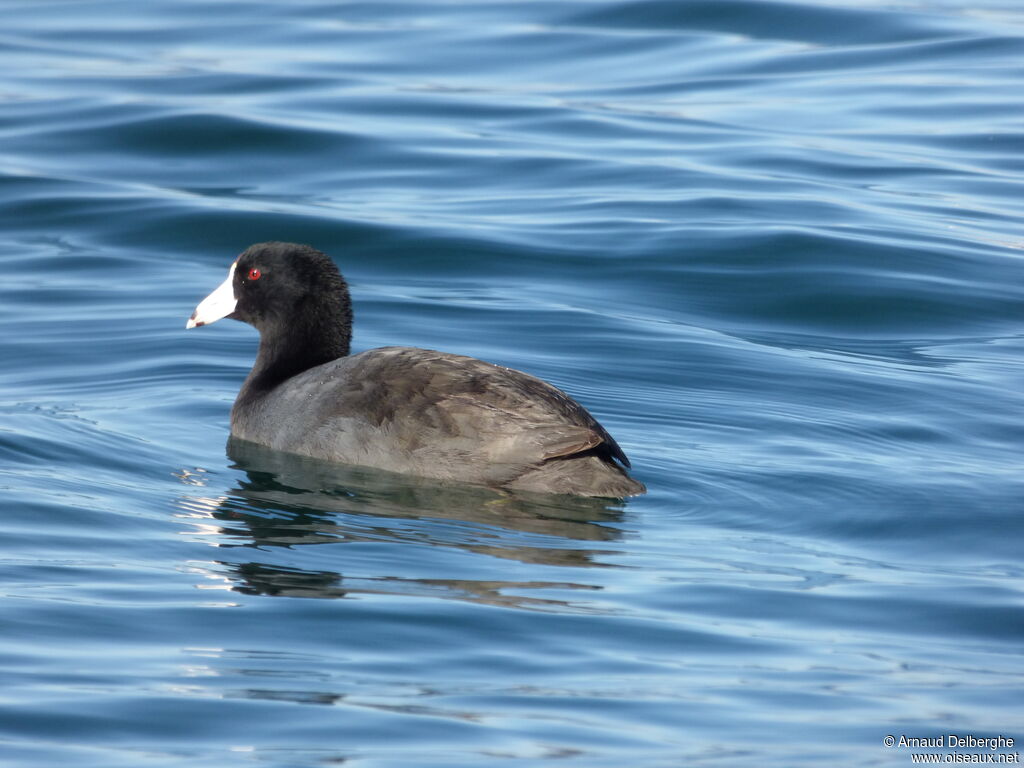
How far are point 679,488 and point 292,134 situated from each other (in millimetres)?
11096

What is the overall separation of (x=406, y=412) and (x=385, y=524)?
2.90 ft

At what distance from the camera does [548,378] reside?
11375mm

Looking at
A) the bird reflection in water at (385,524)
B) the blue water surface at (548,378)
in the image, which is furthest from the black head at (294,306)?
the bird reflection in water at (385,524)

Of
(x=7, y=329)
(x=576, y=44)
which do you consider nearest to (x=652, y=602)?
(x=7, y=329)

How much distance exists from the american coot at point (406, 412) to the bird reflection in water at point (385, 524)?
109 mm

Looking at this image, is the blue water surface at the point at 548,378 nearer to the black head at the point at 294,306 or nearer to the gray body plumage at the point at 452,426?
the gray body plumage at the point at 452,426

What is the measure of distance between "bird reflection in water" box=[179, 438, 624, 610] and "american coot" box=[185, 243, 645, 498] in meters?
0.11

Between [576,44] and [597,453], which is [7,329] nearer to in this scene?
[597,453]

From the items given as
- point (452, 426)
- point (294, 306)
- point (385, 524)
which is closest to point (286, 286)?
point (294, 306)

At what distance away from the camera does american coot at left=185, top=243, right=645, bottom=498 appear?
27.1 ft

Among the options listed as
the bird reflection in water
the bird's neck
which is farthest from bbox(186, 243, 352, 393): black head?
the bird reflection in water

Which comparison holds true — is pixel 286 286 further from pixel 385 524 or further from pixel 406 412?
pixel 385 524

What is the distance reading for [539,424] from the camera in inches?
327

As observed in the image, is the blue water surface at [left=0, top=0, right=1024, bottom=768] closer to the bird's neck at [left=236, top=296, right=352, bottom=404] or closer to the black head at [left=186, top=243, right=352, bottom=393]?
the bird's neck at [left=236, top=296, right=352, bottom=404]
